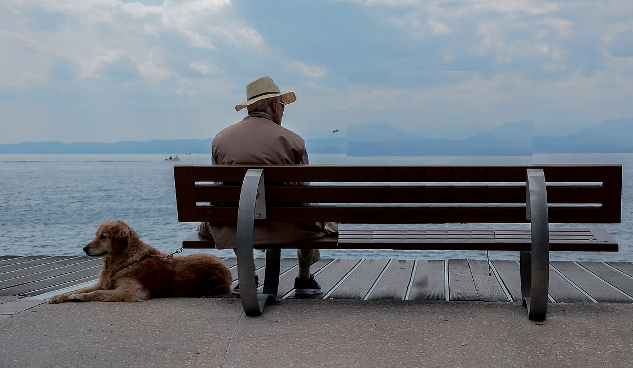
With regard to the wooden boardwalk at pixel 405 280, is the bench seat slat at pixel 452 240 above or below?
above

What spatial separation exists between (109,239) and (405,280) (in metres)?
2.40

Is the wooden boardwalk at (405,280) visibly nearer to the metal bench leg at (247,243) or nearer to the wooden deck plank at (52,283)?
the wooden deck plank at (52,283)

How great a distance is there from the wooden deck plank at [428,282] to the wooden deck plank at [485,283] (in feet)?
0.92

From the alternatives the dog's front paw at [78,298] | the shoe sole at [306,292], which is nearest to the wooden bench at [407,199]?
the shoe sole at [306,292]

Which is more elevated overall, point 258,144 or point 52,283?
point 258,144

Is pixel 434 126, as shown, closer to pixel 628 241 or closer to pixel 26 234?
pixel 628 241

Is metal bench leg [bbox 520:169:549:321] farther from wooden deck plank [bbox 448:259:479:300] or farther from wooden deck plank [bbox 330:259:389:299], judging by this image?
wooden deck plank [bbox 330:259:389:299]

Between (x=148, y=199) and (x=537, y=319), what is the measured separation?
36836 mm

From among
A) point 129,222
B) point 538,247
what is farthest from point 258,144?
point 129,222

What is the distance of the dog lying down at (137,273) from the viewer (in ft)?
15.7

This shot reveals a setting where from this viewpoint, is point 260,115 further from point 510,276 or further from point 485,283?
point 510,276

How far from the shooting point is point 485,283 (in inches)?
223

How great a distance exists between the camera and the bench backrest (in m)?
4.19

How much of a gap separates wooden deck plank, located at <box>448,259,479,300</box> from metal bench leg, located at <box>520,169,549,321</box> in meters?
1.01
